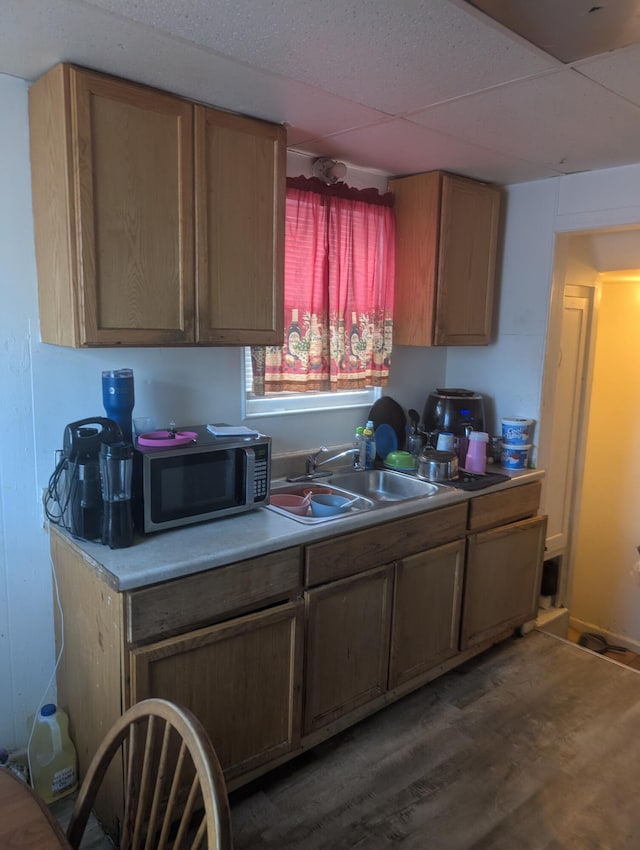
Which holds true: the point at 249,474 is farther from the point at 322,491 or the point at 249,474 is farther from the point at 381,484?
the point at 381,484

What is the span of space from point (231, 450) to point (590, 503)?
9.04 ft

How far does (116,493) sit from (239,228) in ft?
3.12

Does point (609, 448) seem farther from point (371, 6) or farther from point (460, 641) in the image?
point (371, 6)

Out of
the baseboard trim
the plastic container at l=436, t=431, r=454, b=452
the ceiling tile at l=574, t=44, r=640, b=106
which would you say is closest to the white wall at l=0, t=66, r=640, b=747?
the plastic container at l=436, t=431, r=454, b=452

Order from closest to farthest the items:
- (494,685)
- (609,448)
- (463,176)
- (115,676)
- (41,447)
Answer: (115,676)
(41,447)
(494,685)
(463,176)
(609,448)

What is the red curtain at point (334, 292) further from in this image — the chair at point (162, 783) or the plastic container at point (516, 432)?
the chair at point (162, 783)

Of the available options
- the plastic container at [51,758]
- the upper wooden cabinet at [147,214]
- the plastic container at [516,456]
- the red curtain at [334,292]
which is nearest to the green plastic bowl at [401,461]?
the red curtain at [334,292]

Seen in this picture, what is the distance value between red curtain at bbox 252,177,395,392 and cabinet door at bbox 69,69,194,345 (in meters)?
0.64

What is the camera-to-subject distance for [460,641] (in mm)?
2600

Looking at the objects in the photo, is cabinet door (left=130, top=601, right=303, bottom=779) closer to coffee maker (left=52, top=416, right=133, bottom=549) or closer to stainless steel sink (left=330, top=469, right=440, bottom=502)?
coffee maker (left=52, top=416, right=133, bottom=549)

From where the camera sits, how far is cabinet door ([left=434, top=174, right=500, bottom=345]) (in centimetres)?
274

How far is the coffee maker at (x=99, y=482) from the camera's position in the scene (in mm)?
1706

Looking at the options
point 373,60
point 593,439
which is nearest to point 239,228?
point 373,60

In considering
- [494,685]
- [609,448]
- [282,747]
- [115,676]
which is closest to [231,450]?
[115,676]
